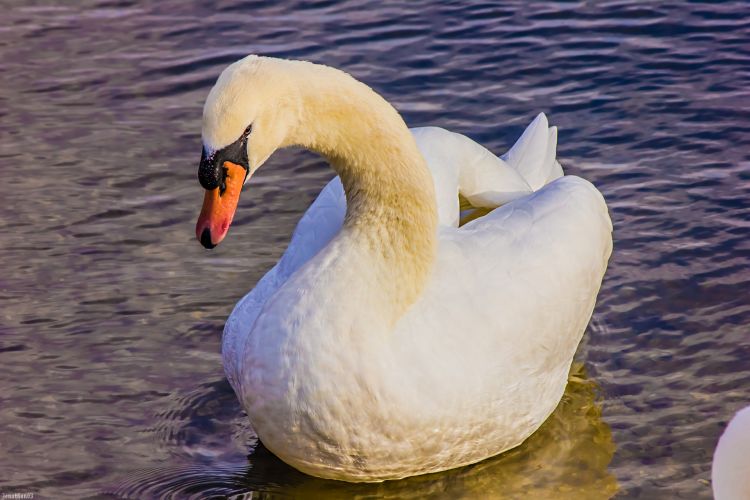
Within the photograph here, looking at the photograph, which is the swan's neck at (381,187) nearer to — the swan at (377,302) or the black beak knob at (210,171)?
the swan at (377,302)

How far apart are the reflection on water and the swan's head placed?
1442mm

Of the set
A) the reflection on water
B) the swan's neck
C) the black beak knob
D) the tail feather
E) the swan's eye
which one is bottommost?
the reflection on water

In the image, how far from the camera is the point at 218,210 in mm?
4840

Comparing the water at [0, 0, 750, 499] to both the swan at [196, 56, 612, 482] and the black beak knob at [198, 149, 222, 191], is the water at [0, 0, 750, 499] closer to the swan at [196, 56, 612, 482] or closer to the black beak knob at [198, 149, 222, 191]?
the swan at [196, 56, 612, 482]

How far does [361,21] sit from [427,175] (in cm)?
541

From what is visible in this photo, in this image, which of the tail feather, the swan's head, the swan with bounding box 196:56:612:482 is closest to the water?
the swan with bounding box 196:56:612:482

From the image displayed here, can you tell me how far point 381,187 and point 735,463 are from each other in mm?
2381

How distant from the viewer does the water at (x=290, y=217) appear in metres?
5.98

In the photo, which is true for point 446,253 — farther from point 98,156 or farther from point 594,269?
point 98,156

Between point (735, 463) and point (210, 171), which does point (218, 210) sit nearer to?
point (210, 171)

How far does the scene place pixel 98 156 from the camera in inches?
344

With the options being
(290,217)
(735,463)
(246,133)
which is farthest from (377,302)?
Answer: (290,217)

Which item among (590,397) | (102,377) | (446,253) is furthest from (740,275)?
(102,377)

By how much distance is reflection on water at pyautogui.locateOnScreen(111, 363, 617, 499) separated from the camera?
5742 mm
